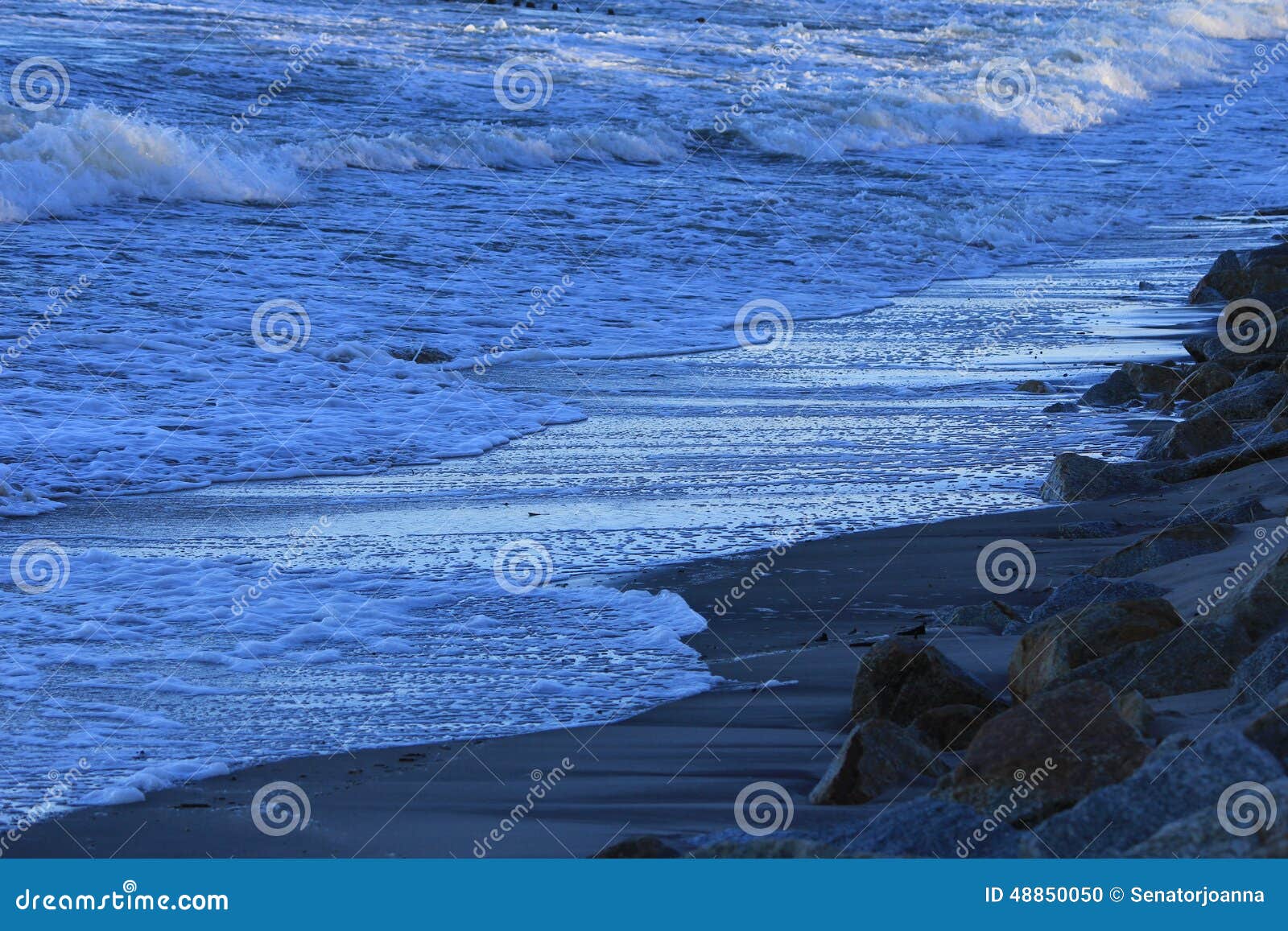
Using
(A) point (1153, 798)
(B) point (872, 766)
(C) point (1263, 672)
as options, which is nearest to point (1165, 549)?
(C) point (1263, 672)

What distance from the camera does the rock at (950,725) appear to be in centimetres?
379

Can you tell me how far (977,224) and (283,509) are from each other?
36.5 ft

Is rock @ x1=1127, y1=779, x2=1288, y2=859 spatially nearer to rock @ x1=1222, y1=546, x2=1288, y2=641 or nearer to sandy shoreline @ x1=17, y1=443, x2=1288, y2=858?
sandy shoreline @ x1=17, y1=443, x2=1288, y2=858

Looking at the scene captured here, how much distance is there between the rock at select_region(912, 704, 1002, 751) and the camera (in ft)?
12.4

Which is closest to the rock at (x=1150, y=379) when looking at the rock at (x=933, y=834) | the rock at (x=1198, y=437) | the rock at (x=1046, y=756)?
the rock at (x=1198, y=437)

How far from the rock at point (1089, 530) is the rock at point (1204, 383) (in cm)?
253

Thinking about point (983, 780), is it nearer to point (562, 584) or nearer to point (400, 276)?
point (562, 584)

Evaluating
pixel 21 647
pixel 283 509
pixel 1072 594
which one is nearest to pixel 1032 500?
pixel 1072 594

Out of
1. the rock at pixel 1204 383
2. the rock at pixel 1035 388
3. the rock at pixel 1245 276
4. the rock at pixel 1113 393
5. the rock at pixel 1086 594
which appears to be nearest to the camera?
the rock at pixel 1086 594

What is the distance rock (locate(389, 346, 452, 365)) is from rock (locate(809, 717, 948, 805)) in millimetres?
6303

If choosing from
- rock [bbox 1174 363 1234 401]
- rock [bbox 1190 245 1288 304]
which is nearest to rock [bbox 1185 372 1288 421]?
rock [bbox 1174 363 1234 401]

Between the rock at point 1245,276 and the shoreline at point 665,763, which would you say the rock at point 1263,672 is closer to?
the shoreline at point 665,763

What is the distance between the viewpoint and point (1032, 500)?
21.8 feet

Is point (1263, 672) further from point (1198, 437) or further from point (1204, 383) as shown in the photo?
point (1204, 383)
